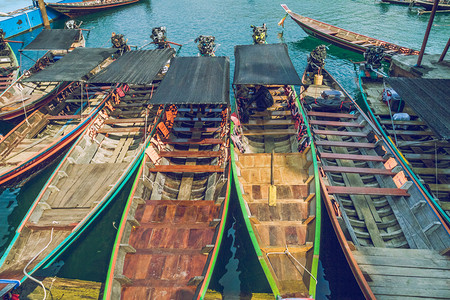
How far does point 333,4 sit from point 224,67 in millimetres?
44359

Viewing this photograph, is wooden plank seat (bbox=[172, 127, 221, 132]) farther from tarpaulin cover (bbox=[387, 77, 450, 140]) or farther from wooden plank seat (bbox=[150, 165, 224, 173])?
tarpaulin cover (bbox=[387, 77, 450, 140])

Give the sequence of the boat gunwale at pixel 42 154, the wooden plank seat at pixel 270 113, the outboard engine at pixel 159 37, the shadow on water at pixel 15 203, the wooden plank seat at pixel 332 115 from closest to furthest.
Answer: the shadow on water at pixel 15 203, the boat gunwale at pixel 42 154, the wooden plank seat at pixel 270 113, the wooden plank seat at pixel 332 115, the outboard engine at pixel 159 37

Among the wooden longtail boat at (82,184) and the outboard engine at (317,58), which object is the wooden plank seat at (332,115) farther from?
the wooden longtail boat at (82,184)

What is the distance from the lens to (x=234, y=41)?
106 ft

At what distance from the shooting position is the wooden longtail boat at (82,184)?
8.49 metres

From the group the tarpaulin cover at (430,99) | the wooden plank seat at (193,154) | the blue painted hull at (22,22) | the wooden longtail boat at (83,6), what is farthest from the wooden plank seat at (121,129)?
the wooden longtail boat at (83,6)

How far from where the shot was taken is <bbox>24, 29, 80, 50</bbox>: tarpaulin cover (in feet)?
63.0

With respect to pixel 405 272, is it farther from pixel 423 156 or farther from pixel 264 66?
pixel 264 66

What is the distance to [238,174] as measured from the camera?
34.0ft

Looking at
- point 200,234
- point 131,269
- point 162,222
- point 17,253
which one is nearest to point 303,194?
point 200,234

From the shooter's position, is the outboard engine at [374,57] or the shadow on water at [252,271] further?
the outboard engine at [374,57]

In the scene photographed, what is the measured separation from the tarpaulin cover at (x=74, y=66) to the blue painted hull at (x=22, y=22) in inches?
991

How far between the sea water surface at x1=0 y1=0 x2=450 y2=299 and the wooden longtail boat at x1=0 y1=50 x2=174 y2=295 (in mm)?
1616

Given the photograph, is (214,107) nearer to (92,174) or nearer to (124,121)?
(124,121)
